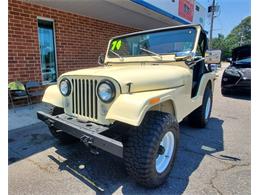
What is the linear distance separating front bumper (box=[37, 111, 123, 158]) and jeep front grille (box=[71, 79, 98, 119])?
4.6 inches

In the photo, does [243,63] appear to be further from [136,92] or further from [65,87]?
[65,87]

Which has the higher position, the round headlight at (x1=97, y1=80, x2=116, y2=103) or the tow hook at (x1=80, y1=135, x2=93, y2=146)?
the round headlight at (x1=97, y1=80, x2=116, y2=103)

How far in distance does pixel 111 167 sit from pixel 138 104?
3.85ft

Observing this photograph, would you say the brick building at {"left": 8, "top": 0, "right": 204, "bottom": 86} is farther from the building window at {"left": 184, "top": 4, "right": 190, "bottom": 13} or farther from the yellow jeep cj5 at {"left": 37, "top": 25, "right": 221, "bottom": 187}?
the building window at {"left": 184, "top": 4, "right": 190, "bottom": 13}

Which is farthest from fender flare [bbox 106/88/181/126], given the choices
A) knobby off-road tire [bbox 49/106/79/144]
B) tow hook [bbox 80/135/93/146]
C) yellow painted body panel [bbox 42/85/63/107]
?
knobby off-road tire [bbox 49/106/79/144]

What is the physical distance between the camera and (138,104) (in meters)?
1.79

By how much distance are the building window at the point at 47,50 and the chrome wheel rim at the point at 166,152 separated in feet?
15.4

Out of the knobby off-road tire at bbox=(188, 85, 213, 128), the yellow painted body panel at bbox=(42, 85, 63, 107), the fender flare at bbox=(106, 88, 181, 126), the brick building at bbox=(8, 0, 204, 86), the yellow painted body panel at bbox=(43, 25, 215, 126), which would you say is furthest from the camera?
the brick building at bbox=(8, 0, 204, 86)

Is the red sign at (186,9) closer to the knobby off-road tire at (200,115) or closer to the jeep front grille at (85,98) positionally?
the knobby off-road tire at (200,115)

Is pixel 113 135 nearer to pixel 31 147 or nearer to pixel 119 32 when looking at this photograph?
pixel 31 147

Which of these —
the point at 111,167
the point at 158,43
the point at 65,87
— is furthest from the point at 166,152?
the point at 158,43

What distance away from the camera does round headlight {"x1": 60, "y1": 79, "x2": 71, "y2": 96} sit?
7.93 feet

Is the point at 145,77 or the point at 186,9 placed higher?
the point at 186,9

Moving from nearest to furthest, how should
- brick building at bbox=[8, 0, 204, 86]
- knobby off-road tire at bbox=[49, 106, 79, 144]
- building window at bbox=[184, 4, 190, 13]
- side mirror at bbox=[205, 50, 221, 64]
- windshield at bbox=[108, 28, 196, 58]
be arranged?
knobby off-road tire at bbox=[49, 106, 79, 144], windshield at bbox=[108, 28, 196, 58], side mirror at bbox=[205, 50, 221, 64], brick building at bbox=[8, 0, 204, 86], building window at bbox=[184, 4, 190, 13]
